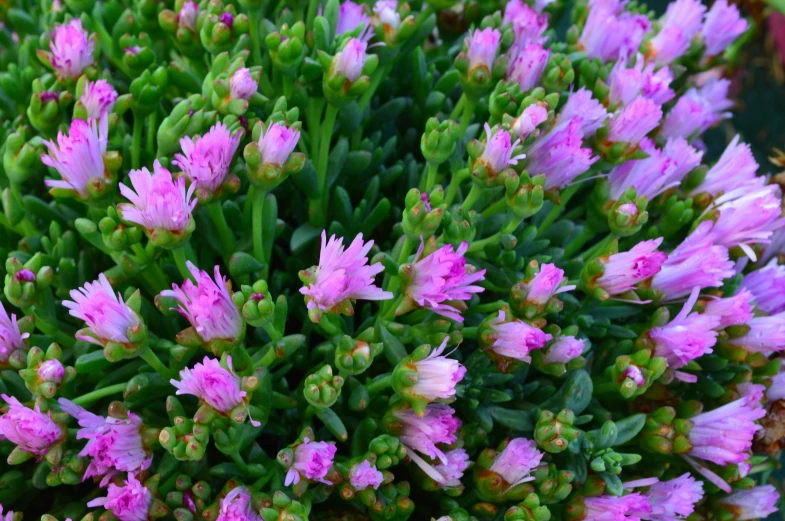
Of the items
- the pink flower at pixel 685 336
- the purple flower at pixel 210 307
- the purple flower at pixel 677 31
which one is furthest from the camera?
the purple flower at pixel 677 31

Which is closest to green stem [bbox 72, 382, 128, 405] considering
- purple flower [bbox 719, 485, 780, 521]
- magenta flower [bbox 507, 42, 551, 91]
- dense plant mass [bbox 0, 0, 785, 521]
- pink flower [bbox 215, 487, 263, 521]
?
dense plant mass [bbox 0, 0, 785, 521]

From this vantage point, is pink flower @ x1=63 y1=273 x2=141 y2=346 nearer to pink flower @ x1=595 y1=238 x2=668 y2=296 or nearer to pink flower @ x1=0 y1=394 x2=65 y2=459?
pink flower @ x1=0 y1=394 x2=65 y2=459

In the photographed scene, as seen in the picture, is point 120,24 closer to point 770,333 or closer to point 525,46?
point 525,46

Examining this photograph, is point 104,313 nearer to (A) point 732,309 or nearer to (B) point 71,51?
(B) point 71,51

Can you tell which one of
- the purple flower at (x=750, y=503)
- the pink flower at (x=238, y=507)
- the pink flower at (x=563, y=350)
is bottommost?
the purple flower at (x=750, y=503)

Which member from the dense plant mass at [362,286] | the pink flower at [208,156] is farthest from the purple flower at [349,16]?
the pink flower at [208,156]

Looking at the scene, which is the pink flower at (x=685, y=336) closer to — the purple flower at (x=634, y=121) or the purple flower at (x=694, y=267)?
the purple flower at (x=694, y=267)

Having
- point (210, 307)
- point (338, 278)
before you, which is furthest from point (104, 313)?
point (338, 278)
